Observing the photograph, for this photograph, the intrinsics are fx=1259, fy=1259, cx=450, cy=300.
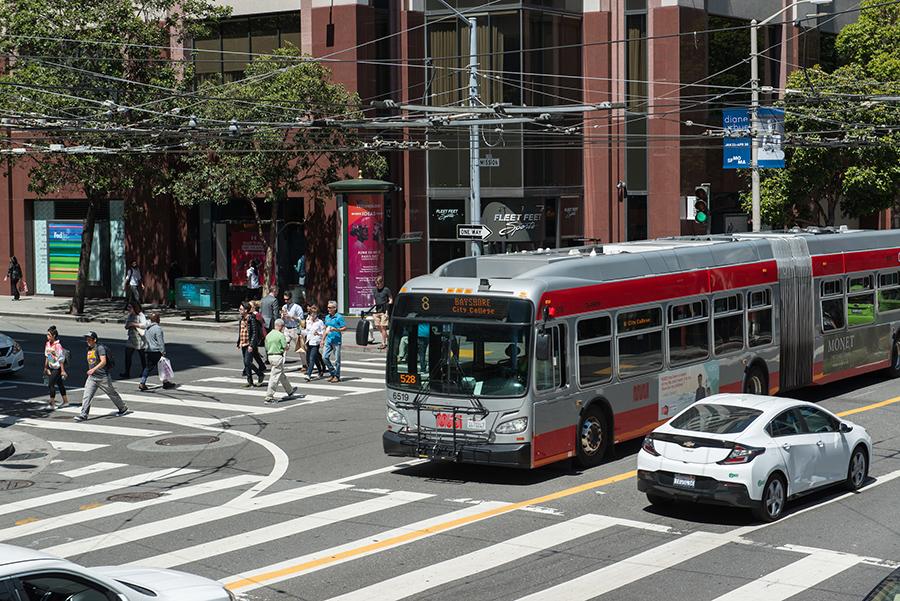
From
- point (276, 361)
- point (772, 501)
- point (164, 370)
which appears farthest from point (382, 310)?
point (772, 501)

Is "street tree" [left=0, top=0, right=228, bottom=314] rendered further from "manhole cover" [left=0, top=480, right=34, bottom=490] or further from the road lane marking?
"manhole cover" [left=0, top=480, right=34, bottom=490]

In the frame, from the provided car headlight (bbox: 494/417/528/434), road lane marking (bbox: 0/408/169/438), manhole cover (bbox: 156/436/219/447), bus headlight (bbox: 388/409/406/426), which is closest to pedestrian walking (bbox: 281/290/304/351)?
road lane marking (bbox: 0/408/169/438)

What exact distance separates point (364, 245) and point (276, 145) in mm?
4138

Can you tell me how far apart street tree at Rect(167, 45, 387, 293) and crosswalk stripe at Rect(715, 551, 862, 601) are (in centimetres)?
2570

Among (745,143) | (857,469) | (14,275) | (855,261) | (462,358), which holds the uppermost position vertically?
(745,143)

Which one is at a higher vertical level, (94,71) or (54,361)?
(94,71)

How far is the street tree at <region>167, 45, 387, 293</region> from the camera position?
38.0 metres

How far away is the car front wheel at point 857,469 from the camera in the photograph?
54.5 feet

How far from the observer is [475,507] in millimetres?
16016

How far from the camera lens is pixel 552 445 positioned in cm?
1736

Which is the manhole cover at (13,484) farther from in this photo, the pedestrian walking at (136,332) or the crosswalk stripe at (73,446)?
the pedestrian walking at (136,332)

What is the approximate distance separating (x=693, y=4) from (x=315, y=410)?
85.9ft

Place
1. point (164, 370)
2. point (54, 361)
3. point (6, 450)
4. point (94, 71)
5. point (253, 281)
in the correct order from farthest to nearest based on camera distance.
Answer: point (253, 281) → point (94, 71) → point (164, 370) → point (54, 361) → point (6, 450)

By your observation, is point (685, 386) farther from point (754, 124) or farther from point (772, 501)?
point (754, 124)
